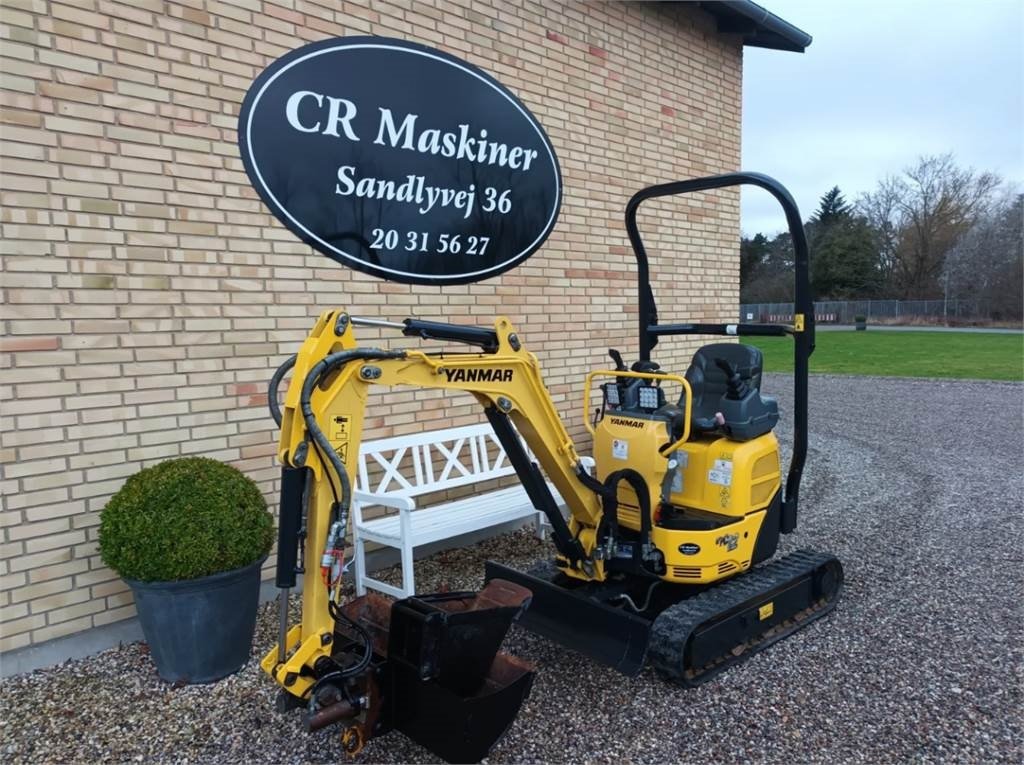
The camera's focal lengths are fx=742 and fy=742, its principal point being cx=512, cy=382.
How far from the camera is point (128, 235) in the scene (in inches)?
150

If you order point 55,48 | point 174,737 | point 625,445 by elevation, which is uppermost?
point 55,48

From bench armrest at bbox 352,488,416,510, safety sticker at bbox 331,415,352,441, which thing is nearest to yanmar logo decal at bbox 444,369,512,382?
safety sticker at bbox 331,415,352,441

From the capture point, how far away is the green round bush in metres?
3.32

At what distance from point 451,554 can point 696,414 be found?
7.07 ft

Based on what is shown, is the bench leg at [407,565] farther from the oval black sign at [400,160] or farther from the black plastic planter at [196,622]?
the oval black sign at [400,160]

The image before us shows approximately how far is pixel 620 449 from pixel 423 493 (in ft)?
5.76

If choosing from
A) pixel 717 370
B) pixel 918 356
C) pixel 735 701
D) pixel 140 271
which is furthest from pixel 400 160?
pixel 918 356

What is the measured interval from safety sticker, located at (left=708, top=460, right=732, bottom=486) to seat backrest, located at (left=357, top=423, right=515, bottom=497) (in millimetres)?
1461

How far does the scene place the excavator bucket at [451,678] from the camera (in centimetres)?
266

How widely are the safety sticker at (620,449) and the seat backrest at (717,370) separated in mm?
509

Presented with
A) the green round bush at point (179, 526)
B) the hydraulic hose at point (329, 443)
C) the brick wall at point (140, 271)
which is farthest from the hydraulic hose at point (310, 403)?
the brick wall at point (140, 271)

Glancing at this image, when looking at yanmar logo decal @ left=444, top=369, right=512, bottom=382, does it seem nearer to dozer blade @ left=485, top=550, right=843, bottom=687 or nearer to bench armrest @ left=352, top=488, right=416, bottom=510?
dozer blade @ left=485, top=550, right=843, bottom=687

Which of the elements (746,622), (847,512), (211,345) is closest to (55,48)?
(211,345)

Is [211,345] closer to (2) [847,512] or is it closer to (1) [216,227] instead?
(1) [216,227]
